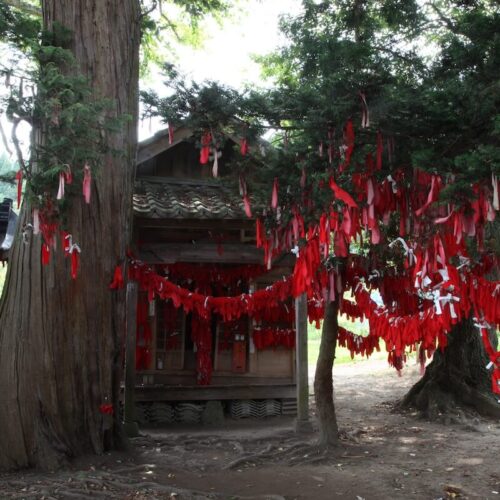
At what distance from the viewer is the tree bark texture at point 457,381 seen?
400 inches

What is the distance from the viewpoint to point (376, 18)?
20.8ft

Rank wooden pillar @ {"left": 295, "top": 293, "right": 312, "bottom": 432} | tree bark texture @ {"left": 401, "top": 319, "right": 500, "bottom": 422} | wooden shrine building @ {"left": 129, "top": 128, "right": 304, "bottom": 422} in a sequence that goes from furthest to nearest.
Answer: tree bark texture @ {"left": 401, "top": 319, "right": 500, "bottom": 422} → wooden shrine building @ {"left": 129, "top": 128, "right": 304, "bottom": 422} → wooden pillar @ {"left": 295, "top": 293, "right": 312, "bottom": 432}

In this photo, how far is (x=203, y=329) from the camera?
32.3 feet

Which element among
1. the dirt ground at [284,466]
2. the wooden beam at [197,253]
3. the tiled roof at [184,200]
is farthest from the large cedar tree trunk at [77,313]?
the wooden beam at [197,253]

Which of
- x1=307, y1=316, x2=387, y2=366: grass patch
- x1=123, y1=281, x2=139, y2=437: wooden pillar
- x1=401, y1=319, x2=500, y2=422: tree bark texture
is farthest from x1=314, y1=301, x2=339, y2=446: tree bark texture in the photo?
x1=307, y1=316, x2=387, y2=366: grass patch

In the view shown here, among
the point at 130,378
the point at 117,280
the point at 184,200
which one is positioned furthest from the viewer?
the point at 184,200

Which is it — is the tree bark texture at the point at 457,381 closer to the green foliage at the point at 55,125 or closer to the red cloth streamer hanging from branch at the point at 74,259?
the red cloth streamer hanging from branch at the point at 74,259

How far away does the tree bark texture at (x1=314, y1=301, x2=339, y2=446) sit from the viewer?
23.5ft

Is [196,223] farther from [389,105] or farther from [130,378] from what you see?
[389,105]

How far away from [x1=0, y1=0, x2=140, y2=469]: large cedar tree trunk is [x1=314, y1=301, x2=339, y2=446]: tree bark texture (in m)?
2.57

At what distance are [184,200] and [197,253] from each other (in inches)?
35.5

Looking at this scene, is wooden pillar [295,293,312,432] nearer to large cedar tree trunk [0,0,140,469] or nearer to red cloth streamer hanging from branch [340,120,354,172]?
large cedar tree trunk [0,0,140,469]

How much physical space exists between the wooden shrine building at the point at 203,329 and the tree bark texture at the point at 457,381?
102 inches

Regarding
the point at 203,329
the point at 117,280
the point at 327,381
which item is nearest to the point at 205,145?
the point at 117,280
